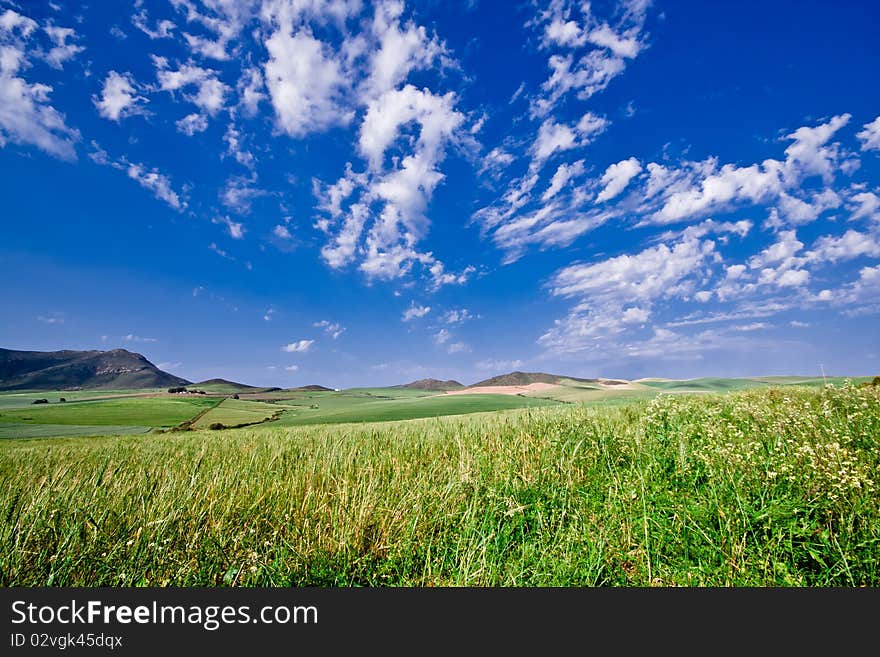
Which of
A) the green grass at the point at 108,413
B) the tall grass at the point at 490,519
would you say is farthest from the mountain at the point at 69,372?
the tall grass at the point at 490,519

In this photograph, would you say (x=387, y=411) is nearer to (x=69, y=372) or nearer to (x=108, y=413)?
(x=108, y=413)

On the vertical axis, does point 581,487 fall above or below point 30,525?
above

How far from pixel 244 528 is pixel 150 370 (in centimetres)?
7547

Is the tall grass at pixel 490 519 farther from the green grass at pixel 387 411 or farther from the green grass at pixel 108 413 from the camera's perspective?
the green grass at pixel 108 413

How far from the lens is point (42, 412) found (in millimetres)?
26312

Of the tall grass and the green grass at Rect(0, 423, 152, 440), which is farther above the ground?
the tall grass

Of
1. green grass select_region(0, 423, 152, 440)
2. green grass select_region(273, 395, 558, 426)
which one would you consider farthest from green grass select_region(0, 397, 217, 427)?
green grass select_region(273, 395, 558, 426)

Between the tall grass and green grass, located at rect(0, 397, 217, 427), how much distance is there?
24266 mm

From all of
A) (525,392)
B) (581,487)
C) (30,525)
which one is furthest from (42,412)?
(525,392)

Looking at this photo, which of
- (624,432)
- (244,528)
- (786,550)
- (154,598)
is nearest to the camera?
(154,598)

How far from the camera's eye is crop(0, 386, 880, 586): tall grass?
3.37 metres

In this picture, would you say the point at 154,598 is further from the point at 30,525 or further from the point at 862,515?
the point at 862,515

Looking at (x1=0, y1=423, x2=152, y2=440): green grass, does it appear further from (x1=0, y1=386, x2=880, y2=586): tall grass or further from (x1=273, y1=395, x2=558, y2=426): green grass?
(x1=0, y1=386, x2=880, y2=586): tall grass

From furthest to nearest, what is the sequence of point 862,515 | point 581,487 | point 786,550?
point 581,487 < point 862,515 < point 786,550
